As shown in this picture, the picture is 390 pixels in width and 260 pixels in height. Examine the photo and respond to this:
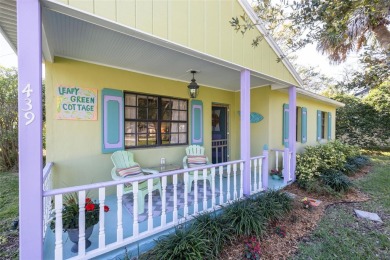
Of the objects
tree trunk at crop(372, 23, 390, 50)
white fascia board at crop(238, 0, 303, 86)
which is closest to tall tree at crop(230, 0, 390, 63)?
white fascia board at crop(238, 0, 303, 86)

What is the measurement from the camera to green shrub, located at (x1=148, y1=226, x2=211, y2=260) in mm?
2023

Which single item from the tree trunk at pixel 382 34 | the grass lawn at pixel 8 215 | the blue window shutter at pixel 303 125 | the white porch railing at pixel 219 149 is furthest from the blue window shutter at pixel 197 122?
the tree trunk at pixel 382 34

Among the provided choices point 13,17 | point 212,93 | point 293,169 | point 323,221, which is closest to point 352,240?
point 323,221

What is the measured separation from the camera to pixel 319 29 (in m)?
2.48

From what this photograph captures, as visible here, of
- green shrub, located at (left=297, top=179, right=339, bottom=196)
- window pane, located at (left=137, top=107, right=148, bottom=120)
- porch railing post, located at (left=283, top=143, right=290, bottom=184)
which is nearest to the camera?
window pane, located at (left=137, top=107, right=148, bottom=120)

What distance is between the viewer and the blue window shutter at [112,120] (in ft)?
11.8

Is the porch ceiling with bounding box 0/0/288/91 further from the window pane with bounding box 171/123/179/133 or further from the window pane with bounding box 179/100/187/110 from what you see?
the window pane with bounding box 171/123/179/133

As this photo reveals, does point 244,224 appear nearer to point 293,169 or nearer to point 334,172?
point 293,169

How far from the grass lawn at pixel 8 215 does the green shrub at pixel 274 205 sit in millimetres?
3193

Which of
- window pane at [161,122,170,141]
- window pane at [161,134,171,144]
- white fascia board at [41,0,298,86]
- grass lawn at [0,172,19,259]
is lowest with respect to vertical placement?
grass lawn at [0,172,19,259]

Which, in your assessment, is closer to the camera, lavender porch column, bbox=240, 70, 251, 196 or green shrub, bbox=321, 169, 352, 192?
→ lavender porch column, bbox=240, 70, 251, 196

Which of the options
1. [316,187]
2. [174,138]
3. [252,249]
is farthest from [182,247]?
[316,187]

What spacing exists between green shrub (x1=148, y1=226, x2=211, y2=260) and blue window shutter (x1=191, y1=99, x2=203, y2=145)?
286 centimetres

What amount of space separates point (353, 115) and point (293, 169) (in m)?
9.66
